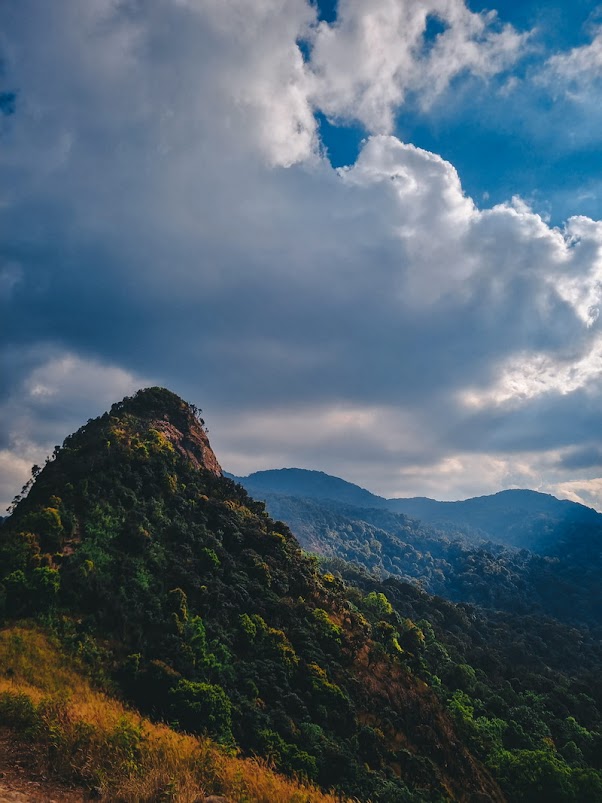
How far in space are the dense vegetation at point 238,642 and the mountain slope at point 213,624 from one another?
0.14 meters

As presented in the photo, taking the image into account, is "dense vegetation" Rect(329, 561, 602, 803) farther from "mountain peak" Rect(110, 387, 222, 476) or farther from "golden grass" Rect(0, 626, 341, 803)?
"golden grass" Rect(0, 626, 341, 803)

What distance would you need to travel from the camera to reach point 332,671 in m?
44.7

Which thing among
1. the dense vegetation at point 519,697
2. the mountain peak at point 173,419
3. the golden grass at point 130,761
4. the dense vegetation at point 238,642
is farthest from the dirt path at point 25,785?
the mountain peak at point 173,419

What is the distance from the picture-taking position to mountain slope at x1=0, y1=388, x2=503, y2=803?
108ft

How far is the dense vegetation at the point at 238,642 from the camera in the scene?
3294 centimetres

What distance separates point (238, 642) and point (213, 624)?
279cm

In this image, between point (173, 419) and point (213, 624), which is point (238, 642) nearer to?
point (213, 624)

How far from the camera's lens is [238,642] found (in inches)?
1646

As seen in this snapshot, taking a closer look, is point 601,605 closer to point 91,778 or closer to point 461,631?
point 461,631

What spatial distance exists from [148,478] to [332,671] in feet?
91.2

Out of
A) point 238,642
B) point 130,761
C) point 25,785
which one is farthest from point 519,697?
point 25,785

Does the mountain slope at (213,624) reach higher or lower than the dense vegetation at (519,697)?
higher

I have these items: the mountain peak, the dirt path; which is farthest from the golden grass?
the mountain peak

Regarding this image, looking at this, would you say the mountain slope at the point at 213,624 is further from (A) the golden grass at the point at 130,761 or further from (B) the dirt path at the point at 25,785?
(B) the dirt path at the point at 25,785
